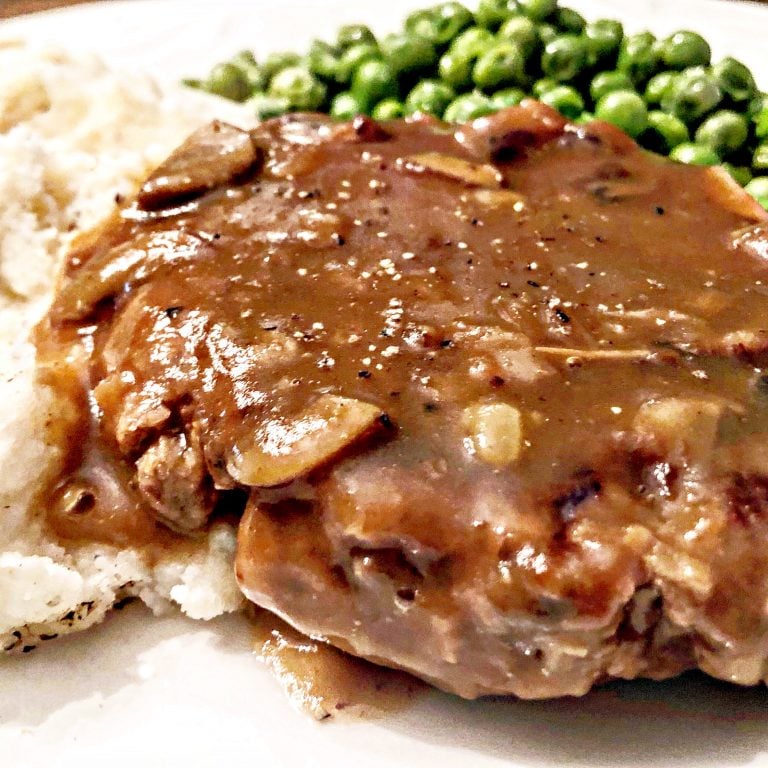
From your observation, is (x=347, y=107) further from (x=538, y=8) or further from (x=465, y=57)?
(x=538, y=8)

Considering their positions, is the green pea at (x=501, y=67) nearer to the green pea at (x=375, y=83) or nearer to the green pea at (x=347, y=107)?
the green pea at (x=375, y=83)

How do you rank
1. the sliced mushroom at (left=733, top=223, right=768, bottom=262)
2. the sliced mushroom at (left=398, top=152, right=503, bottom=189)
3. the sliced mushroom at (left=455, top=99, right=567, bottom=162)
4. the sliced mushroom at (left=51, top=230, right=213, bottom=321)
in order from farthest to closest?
the sliced mushroom at (left=455, top=99, right=567, bottom=162) < the sliced mushroom at (left=398, top=152, right=503, bottom=189) < the sliced mushroom at (left=51, top=230, right=213, bottom=321) < the sliced mushroom at (left=733, top=223, right=768, bottom=262)

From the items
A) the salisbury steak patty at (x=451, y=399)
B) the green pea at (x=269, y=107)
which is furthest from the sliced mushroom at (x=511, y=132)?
the green pea at (x=269, y=107)

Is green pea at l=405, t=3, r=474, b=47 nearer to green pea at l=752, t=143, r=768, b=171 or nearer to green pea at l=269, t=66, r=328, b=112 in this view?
green pea at l=269, t=66, r=328, b=112

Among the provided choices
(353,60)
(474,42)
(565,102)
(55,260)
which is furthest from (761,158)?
(55,260)

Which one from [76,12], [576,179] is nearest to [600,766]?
[576,179]

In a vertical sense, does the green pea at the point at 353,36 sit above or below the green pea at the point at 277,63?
above

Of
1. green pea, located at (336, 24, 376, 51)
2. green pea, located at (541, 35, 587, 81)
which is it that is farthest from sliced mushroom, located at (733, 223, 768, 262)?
green pea, located at (336, 24, 376, 51)
